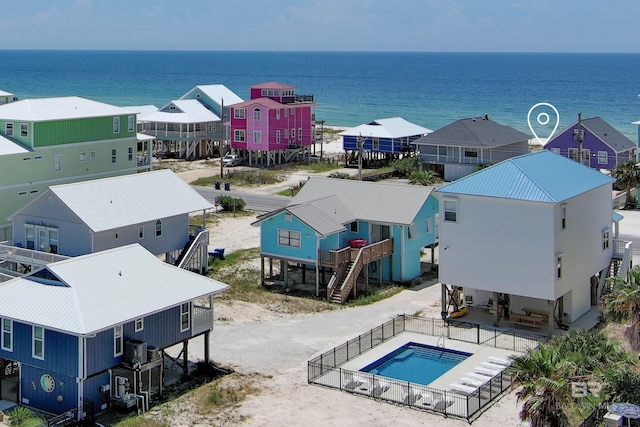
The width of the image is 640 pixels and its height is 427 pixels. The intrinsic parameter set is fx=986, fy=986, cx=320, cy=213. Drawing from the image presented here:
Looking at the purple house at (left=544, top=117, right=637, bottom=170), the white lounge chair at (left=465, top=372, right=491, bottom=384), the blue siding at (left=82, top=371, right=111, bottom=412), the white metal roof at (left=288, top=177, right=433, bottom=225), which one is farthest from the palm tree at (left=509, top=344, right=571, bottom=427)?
the purple house at (left=544, top=117, right=637, bottom=170)

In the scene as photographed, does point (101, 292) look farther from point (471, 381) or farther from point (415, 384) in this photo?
point (471, 381)

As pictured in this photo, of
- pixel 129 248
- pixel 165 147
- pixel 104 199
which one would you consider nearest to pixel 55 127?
pixel 104 199

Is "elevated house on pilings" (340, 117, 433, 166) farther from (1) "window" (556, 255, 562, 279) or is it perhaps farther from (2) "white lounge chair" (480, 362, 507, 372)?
(2) "white lounge chair" (480, 362, 507, 372)

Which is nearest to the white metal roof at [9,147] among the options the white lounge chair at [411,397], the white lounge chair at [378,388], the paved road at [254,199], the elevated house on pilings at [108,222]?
the elevated house on pilings at [108,222]

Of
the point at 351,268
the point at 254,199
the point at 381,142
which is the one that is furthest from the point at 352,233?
the point at 381,142

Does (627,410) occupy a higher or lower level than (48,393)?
higher

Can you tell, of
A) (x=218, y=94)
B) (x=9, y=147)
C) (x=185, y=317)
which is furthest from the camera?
(x=218, y=94)
